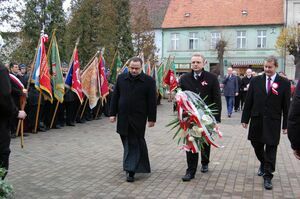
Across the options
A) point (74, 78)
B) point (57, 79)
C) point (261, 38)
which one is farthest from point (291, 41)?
point (57, 79)

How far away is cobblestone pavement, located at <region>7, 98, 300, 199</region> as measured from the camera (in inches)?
239

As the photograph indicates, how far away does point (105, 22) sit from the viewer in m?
25.2

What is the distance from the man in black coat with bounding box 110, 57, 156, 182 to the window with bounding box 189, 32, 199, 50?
43545mm

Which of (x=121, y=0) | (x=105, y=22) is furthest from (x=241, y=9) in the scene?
(x=105, y=22)

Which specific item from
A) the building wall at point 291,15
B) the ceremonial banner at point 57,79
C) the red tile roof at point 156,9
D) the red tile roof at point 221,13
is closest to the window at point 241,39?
the red tile roof at point 221,13

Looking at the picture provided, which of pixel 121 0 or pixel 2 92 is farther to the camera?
pixel 121 0

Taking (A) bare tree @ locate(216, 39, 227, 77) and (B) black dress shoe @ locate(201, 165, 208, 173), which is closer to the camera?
(B) black dress shoe @ locate(201, 165, 208, 173)

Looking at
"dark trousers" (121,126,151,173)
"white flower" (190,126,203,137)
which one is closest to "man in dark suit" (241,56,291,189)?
"white flower" (190,126,203,137)

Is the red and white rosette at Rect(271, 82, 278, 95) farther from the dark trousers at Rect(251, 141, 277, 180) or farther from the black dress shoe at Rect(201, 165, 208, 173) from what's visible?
the black dress shoe at Rect(201, 165, 208, 173)

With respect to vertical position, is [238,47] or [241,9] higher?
[241,9]

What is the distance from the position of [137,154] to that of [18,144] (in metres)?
4.23

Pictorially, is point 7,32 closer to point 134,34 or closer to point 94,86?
point 94,86

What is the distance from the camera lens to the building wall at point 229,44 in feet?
153

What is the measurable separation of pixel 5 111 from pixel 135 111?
2.37 metres
